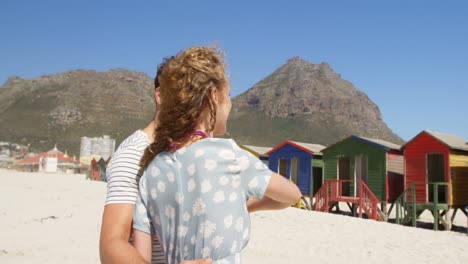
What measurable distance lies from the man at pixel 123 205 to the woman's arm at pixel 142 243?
32 millimetres

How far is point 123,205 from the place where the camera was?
1475 millimetres

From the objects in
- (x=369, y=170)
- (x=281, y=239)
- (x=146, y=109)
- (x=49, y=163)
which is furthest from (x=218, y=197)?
(x=146, y=109)

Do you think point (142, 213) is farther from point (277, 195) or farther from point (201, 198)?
point (277, 195)

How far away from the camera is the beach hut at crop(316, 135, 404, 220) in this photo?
1923cm

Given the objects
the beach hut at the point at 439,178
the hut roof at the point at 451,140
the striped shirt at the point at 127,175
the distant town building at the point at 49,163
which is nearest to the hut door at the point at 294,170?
the beach hut at the point at 439,178

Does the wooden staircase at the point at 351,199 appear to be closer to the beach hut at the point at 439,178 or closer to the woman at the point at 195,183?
the beach hut at the point at 439,178

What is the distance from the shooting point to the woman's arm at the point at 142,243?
1.47 meters

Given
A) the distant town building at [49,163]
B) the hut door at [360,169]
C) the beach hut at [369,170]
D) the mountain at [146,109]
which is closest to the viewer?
the beach hut at [369,170]

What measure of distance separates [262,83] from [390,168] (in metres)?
151

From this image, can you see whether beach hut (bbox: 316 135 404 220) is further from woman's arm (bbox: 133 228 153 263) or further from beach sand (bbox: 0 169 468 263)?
woman's arm (bbox: 133 228 153 263)

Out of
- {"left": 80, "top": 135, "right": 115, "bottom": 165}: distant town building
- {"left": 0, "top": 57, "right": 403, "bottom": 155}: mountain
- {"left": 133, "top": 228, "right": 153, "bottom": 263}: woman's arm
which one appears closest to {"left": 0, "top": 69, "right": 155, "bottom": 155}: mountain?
{"left": 0, "top": 57, "right": 403, "bottom": 155}: mountain

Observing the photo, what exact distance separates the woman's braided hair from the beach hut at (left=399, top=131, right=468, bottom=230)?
55.2ft

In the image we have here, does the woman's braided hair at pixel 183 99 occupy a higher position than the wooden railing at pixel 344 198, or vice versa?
the woman's braided hair at pixel 183 99

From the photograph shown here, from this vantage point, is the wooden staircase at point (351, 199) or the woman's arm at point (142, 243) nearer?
the woman's arm at point (142, 243)
